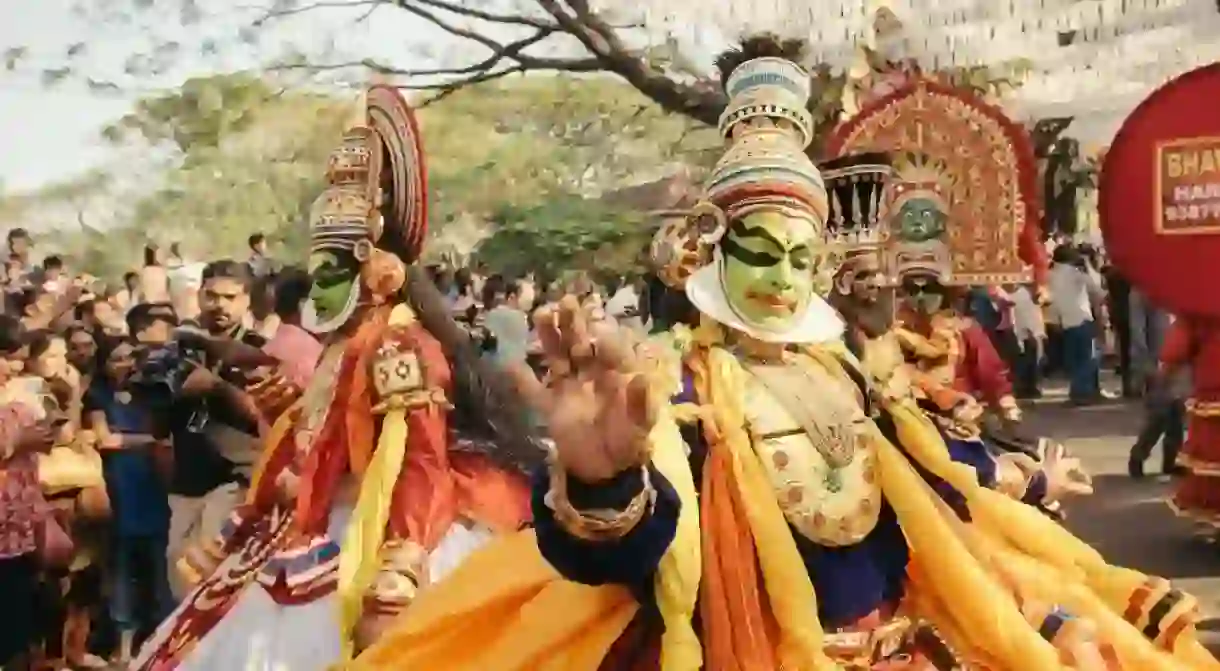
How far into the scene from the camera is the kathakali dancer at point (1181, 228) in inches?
85.4

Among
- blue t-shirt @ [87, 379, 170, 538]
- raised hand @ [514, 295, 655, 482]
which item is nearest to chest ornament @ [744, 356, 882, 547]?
raised hand @ [514, 295, 655, 482]

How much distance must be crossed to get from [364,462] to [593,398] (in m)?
0.95

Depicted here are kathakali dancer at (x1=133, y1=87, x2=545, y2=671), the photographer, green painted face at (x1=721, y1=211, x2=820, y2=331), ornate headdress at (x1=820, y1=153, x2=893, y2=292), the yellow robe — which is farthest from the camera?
the photographer

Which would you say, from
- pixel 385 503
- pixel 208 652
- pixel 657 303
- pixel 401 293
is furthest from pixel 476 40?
pixel 208 652

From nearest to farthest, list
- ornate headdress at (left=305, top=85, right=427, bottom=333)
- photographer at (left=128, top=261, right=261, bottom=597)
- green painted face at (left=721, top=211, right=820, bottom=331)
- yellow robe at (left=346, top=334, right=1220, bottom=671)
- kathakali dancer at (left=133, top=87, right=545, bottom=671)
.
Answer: yellow robe at (left=346, top=334, right=1220, bottom=671)
green painted face at (left=721, top=211, right=820, bottom=331)
kathakali dancer at (left=133, top=87, right=545, bottom=671)
ornate headdress at (left=305, top=85, right=427, bottom=333)
photographer at (left=128, top=261, right=261, bottom=597)

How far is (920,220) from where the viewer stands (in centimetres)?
223

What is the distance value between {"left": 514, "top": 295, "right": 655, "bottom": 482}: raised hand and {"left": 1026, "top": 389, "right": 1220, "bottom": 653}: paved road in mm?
1163

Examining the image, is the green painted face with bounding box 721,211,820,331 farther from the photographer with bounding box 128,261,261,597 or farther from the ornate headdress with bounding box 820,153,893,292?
the photographer with bounding box 128,261,261,597

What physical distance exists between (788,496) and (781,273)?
284mm

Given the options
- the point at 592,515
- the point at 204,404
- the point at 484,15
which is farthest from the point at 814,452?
the point at 204,404

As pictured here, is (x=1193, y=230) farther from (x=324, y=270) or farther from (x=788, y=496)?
(x=324, y=270)

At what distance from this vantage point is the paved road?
2.14m

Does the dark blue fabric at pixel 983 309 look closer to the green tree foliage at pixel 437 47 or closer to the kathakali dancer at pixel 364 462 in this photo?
the green tree foliage at pixel 437 47

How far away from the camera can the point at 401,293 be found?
7.35ft
